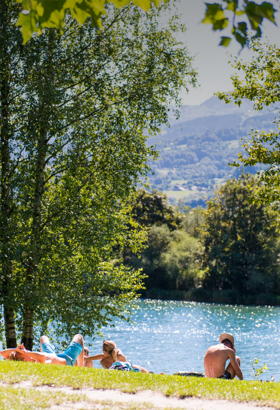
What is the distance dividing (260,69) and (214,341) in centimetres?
1952

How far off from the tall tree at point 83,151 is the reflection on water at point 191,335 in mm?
9804

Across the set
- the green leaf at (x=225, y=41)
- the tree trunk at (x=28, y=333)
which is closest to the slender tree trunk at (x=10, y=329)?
the tree trunk at (x=28, y=333)

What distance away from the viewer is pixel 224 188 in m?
51.2

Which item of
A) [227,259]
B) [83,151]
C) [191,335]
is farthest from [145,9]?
[227,259]

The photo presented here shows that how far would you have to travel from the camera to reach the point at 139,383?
19.7 feet

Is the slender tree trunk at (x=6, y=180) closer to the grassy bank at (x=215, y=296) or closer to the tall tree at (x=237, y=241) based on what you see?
the grassy bank at (x=215, y=296)

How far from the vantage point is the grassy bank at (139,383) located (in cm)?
550

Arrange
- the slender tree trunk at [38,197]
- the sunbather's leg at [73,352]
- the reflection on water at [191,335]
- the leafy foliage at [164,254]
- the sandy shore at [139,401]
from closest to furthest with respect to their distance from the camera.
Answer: the sandy shore at [139,401] → the sunbather's leg at [73,352] → the slender tree trunk at [38,197] → the reflection on water at [191,335] → the leafy foliage at [164,254]

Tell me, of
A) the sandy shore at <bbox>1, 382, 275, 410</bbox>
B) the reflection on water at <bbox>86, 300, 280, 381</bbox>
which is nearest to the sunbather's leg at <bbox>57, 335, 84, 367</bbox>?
the sandy shore at <bbox>1, 382, 275, 410</bbox>

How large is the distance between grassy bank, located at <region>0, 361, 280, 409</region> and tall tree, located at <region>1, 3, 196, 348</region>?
3477 millimetres

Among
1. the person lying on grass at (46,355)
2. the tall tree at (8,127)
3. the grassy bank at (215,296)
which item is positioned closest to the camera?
the person lying on grass at (46,355)

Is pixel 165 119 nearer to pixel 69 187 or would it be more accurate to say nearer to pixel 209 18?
pixel 69 187

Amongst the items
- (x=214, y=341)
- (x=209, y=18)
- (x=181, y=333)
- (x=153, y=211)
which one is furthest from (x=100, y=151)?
(x=153, y=211)

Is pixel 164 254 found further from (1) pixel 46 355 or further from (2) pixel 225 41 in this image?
(2) pixel 225 41
